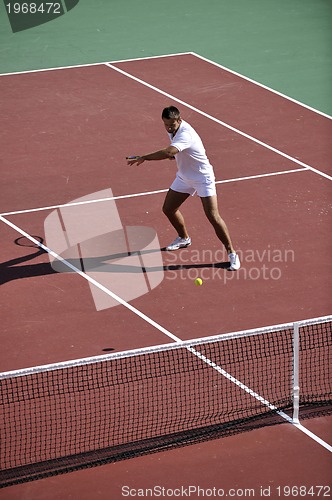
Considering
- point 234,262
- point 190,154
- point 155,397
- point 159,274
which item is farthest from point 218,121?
point 155,397

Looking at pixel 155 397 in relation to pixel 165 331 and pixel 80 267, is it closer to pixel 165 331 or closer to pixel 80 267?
pixel 165 331

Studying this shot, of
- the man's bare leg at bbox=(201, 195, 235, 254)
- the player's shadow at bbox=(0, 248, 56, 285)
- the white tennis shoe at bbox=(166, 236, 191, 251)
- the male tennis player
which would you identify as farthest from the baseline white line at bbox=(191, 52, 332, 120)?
the player's shadow at bbox=(0, 248, 56, 285)

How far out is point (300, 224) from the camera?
14.2 meters

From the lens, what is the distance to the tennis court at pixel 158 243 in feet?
30.5

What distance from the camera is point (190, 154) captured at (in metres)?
12.8

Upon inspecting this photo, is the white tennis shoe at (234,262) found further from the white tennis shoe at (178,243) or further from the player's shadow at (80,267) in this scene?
the white tennis shoe at (178,243)

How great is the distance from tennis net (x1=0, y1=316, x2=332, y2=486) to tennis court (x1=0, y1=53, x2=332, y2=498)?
3.1 inches

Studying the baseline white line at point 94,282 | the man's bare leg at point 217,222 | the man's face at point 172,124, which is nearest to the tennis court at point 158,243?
the baseline white line at point 94,282

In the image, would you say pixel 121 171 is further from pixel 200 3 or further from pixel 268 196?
pixel 200 3

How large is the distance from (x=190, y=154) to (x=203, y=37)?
1115 centimetres

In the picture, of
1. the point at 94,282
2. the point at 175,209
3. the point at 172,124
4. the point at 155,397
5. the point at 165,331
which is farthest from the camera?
the point at 175,209

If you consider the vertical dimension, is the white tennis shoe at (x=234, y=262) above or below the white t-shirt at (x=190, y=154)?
below

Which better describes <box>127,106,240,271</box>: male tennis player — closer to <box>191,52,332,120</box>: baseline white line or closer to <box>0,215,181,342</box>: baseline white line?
<box>0,215,181,342</box>: baseline white line

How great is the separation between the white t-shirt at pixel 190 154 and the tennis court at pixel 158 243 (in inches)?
44.9
